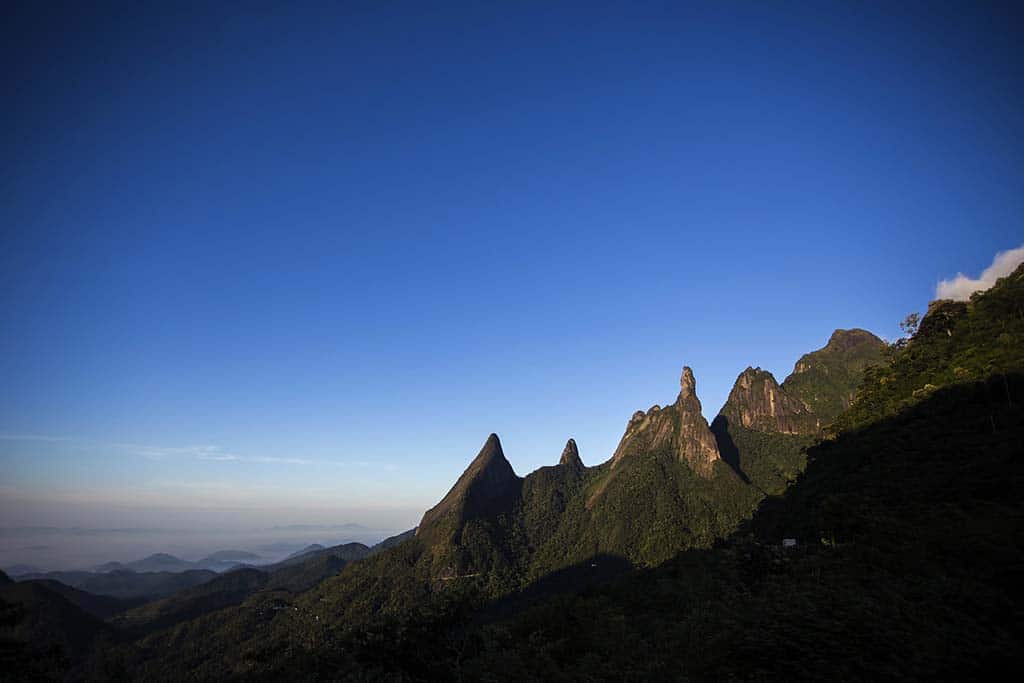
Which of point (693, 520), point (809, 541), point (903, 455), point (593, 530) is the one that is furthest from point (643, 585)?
point (593, 530)

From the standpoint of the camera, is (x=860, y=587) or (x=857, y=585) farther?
(x=857, y=585)

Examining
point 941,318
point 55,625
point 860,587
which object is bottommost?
point 55,625

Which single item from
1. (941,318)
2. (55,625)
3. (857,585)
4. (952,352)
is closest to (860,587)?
(857,585)

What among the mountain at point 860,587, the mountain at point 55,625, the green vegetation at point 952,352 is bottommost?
the mountain at point 55,625

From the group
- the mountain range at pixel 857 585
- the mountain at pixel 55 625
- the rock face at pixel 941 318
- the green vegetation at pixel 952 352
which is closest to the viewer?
the mountain range at pixel 857 585

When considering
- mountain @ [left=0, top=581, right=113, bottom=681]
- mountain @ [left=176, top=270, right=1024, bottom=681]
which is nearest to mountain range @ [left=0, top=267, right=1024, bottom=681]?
mountain @ [left=176, top=270, right=1024, bottom=681]

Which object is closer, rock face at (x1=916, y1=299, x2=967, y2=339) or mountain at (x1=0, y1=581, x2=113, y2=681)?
rock face at (x1=916, y1=299, x2=967, y2=339)

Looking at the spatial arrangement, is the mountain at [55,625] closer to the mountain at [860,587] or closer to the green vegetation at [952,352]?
the mountain at [860,587]

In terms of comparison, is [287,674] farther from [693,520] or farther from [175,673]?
[693,520]

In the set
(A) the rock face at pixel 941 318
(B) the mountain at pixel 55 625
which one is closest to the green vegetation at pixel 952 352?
(A) the rock face at pixel 941 318

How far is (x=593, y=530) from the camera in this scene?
7840 inches

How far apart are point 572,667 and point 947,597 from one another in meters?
22.4

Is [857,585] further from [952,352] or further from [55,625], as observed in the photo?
[55,625]

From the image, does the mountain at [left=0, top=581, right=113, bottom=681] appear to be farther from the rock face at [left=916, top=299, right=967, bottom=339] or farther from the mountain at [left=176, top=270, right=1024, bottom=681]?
the rock face at [left=916, top=299, right=967, bottom=339]
